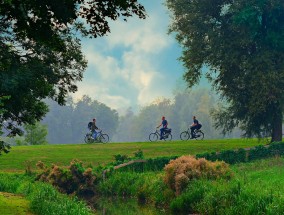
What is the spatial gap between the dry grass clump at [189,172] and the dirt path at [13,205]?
6607 mm

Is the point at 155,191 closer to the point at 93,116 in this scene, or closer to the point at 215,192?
the point at 215,192

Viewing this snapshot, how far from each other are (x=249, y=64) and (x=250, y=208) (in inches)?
829

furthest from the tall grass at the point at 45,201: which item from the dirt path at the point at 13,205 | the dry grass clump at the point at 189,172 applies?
the dry grass clump at the point at 189,172

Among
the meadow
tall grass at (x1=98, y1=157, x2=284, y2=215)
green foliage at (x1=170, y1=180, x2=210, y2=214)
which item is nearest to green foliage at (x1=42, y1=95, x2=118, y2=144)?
the meadow

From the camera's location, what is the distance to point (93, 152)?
125 ft

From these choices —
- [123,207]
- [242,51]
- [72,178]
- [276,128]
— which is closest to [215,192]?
[123,207]

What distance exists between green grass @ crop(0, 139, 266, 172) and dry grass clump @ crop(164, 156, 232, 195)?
442 inches

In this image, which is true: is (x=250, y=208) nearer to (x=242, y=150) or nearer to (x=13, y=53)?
(x=13, y=53)

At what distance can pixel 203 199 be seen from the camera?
1988 cm

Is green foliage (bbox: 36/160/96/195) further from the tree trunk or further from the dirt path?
the tree trunk

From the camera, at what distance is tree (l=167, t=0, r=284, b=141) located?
36.7m

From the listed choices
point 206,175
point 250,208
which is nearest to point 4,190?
point 206,175

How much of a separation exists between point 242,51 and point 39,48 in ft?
60.5

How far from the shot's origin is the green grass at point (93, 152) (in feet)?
112
